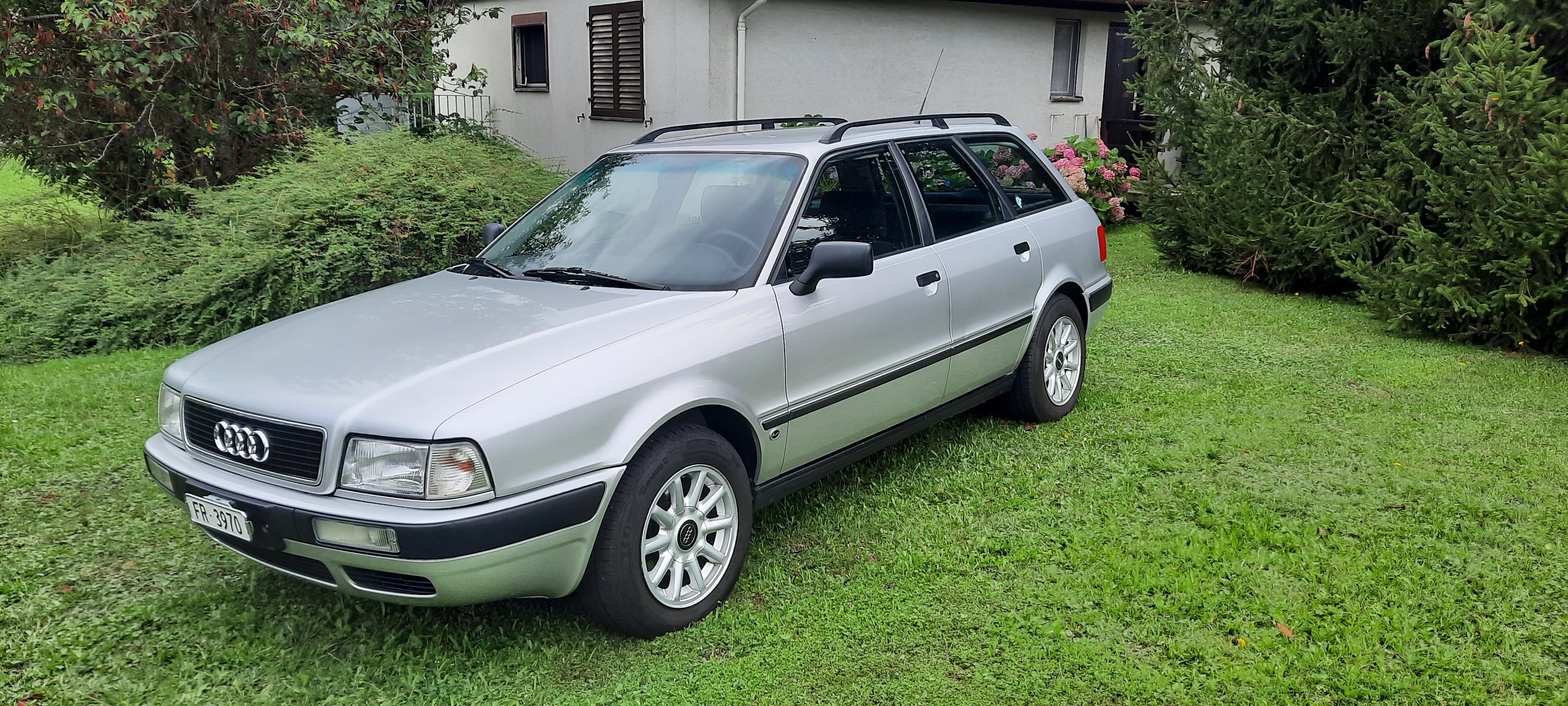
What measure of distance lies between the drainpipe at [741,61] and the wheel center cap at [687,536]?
8.27 meters

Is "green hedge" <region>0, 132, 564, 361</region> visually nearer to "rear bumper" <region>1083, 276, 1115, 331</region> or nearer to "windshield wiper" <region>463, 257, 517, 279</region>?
"windshield wiper" <region>463, 257, 517, 279</region>

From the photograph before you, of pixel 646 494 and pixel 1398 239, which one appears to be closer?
pixel 646 494

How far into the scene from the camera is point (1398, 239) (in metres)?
8.14

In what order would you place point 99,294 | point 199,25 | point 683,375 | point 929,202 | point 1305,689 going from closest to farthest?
point 1305,689 → point 683,375 → point 929,202 → point 99,294 → point 199,25

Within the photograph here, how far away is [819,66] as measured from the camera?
12164mm

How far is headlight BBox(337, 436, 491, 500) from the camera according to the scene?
3020 millimetres

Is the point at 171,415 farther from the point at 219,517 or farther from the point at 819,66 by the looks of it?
the point at 819,66

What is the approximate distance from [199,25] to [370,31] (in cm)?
131

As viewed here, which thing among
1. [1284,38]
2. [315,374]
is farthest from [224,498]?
[1284,38]

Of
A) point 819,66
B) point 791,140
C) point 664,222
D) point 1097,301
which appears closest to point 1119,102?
point 819,66

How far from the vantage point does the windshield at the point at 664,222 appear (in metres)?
4.12

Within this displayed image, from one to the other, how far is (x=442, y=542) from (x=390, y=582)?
28cm

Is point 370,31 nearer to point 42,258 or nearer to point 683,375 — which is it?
point 42,258

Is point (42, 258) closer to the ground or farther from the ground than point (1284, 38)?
closer to the ground
